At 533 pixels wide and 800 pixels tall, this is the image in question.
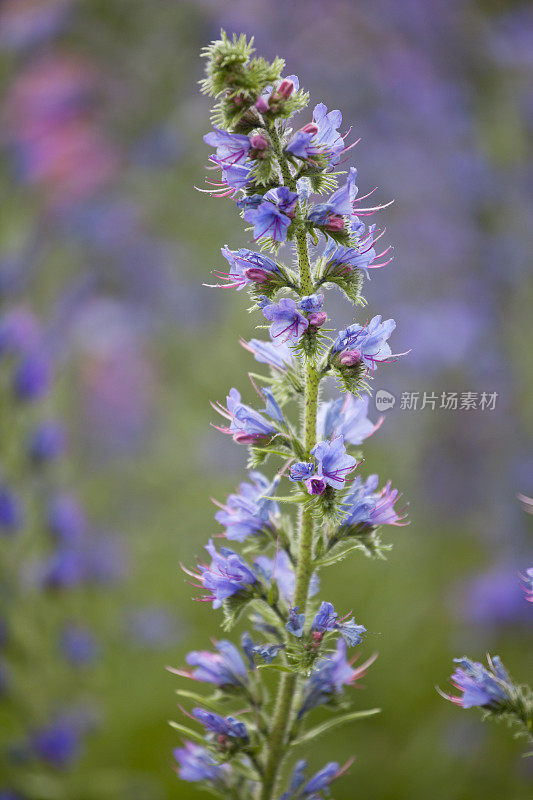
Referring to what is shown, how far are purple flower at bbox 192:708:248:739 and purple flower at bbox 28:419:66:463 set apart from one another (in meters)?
2.20

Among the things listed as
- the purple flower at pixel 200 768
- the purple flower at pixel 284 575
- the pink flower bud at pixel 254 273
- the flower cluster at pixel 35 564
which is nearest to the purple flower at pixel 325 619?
the purple flower at pixel 284 575

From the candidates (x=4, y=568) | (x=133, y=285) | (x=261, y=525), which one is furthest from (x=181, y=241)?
(x=261, y=525)

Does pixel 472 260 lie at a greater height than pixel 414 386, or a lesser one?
greater

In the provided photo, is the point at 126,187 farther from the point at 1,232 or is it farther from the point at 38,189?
→ the point at 1,232

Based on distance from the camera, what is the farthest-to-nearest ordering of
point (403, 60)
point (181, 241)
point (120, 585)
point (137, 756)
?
point (181, 241) < point (403, 60) < point (120, 585) < point (137, 756)

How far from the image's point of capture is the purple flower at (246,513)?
184 centimetres

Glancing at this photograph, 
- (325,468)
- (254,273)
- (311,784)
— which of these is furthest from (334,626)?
(254,273)

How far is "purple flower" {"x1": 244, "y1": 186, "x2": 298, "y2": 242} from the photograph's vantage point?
1.61 m

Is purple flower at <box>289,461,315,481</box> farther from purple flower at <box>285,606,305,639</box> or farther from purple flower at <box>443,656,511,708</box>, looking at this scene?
purple flower at <box>443,656,511,708</box>

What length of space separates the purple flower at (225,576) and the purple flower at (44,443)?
2.13 metres

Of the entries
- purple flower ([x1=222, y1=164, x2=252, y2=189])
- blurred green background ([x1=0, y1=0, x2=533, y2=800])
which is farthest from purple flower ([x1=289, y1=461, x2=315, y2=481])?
blurred green background ([x1=0, y1=0, x2=533, y2=800])

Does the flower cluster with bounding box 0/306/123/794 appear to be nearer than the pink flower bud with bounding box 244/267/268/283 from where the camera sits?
No

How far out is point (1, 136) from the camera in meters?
5.34

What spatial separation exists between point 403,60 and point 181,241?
107 inches
